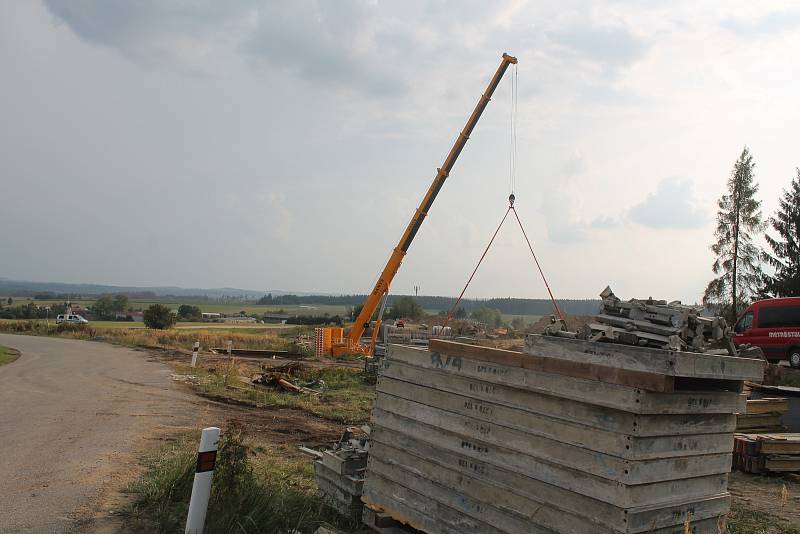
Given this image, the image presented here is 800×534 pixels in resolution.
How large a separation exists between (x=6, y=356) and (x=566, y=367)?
2498 cm

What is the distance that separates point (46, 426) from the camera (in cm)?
1032

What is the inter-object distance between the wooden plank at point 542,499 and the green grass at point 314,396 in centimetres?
809

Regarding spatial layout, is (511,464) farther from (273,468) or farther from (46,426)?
(46,426)

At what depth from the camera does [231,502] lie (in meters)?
5.79

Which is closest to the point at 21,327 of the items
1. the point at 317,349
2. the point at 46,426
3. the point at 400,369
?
the point at 317,349

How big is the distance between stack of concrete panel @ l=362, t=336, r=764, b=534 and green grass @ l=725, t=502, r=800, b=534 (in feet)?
8.14

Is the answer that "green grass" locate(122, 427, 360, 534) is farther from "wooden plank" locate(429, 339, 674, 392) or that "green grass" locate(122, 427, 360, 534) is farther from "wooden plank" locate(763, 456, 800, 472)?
"wooden plank" locate(763, 456, 800, 472)

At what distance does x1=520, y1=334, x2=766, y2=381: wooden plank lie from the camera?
4.10m

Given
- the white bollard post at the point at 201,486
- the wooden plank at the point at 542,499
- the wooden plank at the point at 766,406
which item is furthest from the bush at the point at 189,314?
the wooden plank at the point at 542,499

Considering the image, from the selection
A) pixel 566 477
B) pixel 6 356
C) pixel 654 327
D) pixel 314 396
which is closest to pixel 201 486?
pixel 566 477

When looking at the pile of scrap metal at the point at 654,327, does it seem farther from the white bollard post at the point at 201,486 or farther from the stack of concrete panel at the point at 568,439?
the white bollard post at the point at 201,486

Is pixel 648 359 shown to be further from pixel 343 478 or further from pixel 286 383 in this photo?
pixel 286 383

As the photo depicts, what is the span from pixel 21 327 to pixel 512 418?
47.2 meters

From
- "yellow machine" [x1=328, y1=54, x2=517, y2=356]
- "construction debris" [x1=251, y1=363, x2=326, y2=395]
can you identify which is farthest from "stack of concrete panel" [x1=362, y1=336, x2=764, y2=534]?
"yellow machine" [x1=328, y1=54, x2=517, y2=356]
